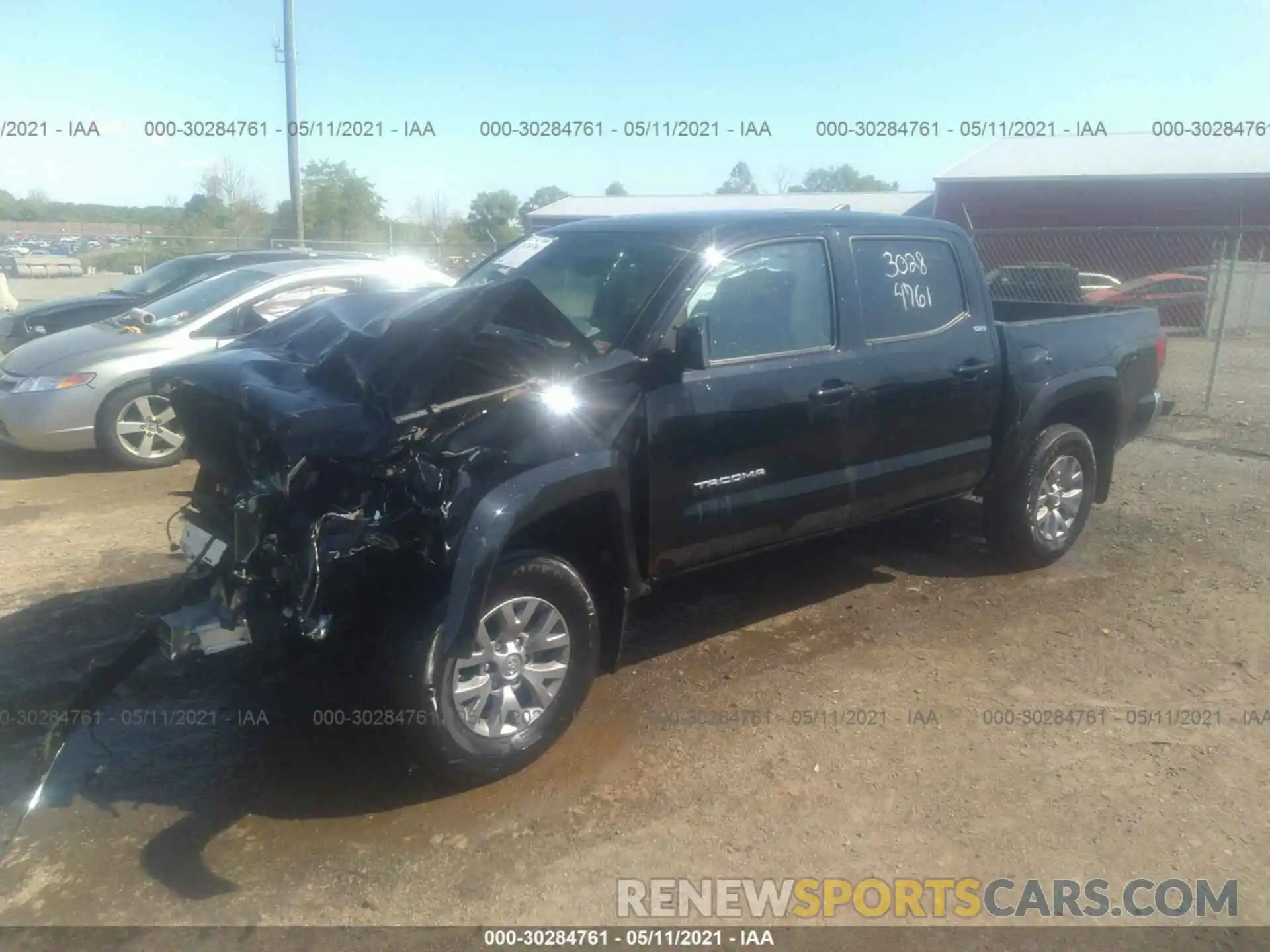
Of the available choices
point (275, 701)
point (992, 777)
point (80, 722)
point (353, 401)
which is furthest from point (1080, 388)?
point (80, 722)

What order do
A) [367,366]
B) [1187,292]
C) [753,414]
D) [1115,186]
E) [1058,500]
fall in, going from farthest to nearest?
1. [1115,186]
2. [1187,292]
3. [1058,500]
4. [753,414]
5. [367,366]

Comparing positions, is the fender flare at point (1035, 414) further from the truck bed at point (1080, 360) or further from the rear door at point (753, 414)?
the rear door at point (753, 414)

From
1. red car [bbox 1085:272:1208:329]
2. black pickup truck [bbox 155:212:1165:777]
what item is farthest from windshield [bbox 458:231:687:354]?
red car [bbox 1085:272:1208:329]

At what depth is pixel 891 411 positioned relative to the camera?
5016 millimetres

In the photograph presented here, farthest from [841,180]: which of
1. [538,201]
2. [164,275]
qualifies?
[164,275]

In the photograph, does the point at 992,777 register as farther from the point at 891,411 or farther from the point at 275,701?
the point at 275,701

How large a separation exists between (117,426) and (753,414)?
558 centimetres

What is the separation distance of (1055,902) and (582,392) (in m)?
2.39

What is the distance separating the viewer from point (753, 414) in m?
4.43

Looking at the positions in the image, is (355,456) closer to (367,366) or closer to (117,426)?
(367,366)

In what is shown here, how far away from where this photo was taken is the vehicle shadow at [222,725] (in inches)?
143

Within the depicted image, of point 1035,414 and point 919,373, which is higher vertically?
point 919,373

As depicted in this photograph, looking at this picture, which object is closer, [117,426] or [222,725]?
[222,725]

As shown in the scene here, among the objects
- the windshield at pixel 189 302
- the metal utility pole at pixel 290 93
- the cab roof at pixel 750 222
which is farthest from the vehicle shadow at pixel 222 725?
the metal utility pole at pixel 290 93
